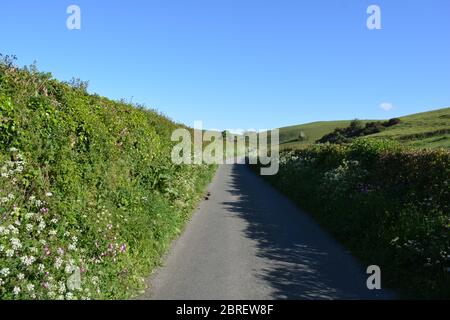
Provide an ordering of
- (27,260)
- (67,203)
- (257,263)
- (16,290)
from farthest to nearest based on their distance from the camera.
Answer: (257,263), (67,203), (27,260), (16,290)

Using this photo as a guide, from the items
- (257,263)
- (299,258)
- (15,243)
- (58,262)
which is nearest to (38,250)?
(58,262)

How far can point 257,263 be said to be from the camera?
10578 millimetres

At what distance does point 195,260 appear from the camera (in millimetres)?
10484

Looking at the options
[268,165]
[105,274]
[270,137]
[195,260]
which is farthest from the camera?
[270,137]

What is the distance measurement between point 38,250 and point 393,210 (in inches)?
377

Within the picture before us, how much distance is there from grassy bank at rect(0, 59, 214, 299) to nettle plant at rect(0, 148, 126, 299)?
2 centimetres

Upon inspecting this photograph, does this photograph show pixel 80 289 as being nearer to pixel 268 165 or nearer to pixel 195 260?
pixel 195 260

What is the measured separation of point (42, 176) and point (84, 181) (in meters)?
1.62

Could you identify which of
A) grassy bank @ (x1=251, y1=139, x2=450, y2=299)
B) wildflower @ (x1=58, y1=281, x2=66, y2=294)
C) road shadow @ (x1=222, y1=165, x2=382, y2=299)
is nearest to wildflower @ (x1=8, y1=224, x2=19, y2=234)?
wildflower @ (x1=58, y1=281, x2=66, y2=294)

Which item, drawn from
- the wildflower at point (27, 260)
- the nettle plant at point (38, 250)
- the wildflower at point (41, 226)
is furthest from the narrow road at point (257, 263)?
the wildflower at point (27, 260)

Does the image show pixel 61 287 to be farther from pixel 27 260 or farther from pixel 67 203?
pixel 67 203

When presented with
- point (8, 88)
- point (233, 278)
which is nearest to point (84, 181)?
point (8, 88)

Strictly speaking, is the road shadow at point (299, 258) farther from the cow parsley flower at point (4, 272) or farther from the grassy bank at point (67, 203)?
the cow parsley flower at point (4, 272)

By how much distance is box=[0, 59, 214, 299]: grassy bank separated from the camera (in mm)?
6785
